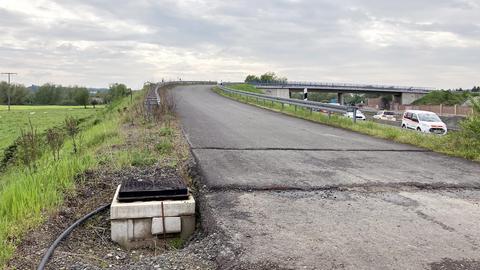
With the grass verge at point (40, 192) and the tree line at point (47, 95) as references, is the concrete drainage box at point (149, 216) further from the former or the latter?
the tree line at point (47, 95)

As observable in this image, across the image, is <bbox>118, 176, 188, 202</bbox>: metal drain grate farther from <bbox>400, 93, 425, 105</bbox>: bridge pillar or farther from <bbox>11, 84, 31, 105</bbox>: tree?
<bbox>11, 84, 31, 105</bbox>: tree

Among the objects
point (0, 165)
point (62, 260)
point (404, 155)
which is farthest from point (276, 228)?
point (0, 165)

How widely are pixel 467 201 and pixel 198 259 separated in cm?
438

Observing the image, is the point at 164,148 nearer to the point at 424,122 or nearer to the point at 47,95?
the point at 424,122

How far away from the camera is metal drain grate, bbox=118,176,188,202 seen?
19.6ft

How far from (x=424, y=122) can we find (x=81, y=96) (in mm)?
122655

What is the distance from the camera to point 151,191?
19.9ft

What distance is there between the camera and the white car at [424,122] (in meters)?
26.4

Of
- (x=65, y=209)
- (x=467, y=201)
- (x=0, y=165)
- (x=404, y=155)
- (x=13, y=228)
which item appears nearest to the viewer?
Answer: (x=13, y=228)

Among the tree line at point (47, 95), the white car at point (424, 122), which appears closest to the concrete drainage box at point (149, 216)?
the white car at point (424, 122)

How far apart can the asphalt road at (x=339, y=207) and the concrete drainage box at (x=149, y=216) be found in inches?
12.7

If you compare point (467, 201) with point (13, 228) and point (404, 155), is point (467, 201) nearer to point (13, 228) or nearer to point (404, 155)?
point (404, 155)

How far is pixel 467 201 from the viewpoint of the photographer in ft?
22.0

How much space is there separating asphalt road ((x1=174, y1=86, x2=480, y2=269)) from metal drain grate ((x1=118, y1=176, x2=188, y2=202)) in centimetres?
42
